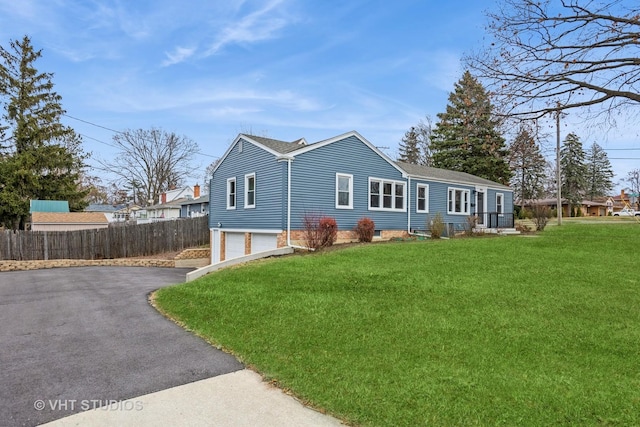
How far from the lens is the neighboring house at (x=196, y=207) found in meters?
28.8

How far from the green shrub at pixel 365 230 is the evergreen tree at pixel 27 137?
75.6 feet

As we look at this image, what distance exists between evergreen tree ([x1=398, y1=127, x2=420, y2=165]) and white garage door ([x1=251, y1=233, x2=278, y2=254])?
39205 mm

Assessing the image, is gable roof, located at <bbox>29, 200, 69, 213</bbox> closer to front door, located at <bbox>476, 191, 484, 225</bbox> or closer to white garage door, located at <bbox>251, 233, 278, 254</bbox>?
white garage door, located at <bbox>251, 233, 278, 254</bbox>

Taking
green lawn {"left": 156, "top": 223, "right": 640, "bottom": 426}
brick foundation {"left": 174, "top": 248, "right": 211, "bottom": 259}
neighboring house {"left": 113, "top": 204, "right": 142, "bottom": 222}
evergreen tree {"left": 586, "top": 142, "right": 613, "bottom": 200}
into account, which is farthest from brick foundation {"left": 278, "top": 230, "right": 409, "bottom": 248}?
evergreen tree {"left": 586, "top": 142, "right": 613, "bottom": 200}

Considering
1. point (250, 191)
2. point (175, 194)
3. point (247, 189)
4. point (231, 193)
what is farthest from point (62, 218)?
point (175, 194)

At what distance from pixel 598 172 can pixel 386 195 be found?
226ft

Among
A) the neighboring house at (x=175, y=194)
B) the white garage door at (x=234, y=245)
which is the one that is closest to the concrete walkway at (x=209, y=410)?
the white garage door at (x=234, y=245)

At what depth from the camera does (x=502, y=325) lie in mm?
5176

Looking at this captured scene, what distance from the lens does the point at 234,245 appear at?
57.2 ft

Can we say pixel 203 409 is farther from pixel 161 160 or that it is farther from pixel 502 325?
pixel 161 160

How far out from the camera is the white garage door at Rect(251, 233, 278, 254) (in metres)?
14.5

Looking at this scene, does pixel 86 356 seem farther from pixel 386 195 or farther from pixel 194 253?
pixel 194 253

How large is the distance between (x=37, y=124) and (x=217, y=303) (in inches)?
1068

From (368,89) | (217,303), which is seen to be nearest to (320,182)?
(368,89)
